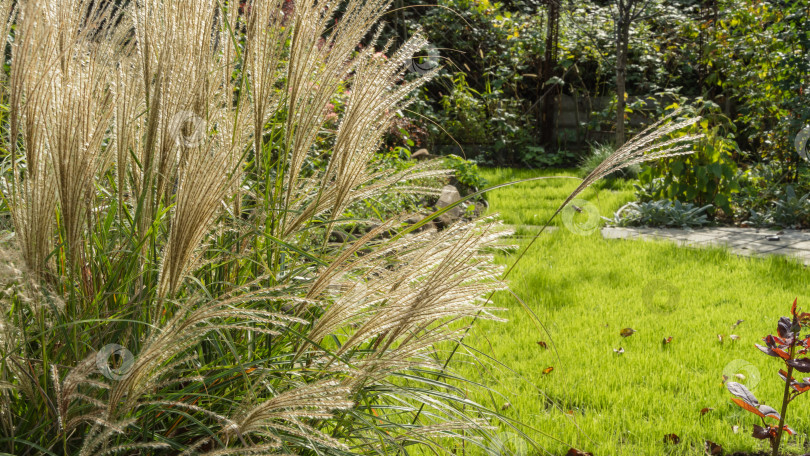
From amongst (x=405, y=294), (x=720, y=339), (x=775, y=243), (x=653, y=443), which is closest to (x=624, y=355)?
(x=720, y=339)

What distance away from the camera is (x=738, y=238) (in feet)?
17.5

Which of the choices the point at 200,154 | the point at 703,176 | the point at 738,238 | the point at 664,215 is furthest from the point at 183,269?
the point at 703,176

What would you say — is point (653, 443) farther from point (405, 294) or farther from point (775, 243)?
point (775, 243)

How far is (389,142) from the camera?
742cm

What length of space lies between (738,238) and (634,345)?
111 inches

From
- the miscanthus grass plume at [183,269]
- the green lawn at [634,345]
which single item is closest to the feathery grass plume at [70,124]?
the miscanthus grass plume at [183,269]

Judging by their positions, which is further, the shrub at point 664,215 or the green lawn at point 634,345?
the shrub at point 664,215

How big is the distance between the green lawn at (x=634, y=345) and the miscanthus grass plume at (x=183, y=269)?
0.44m

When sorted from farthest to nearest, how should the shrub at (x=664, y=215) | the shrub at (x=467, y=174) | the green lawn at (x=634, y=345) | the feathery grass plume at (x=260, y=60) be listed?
the shrub at (x=467, y=174)
the shrub at (x=664, y=215)
the green lawn at (x=634, y=345)
the feathery grass plume at (x=260, y=60)

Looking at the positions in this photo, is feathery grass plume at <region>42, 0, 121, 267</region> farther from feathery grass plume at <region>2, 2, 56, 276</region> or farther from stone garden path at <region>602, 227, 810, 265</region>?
stone garden path at <region>602, 227, 810, 265</region>

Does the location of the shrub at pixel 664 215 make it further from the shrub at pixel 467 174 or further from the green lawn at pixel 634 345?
the shrub at pixel 467 174

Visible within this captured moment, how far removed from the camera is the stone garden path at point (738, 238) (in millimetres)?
4863

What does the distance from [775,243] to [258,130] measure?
494 centimetres

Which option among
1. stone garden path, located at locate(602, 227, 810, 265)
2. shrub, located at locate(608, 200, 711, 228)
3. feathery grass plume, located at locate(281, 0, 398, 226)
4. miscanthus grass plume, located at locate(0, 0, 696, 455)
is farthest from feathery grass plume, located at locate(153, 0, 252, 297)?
shrub, located at locate(608, 200, 711, 228)
